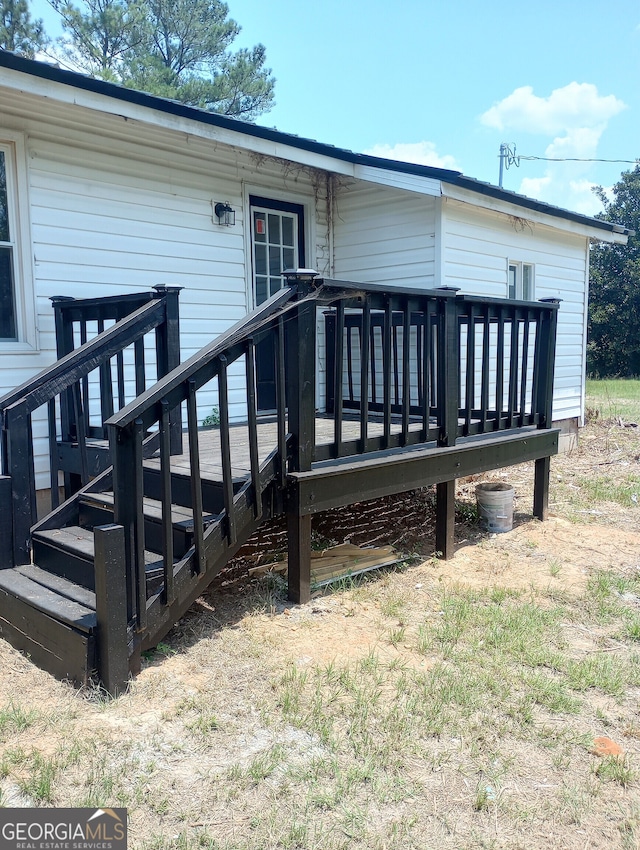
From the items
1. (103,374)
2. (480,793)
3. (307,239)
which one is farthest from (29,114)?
(480,793)

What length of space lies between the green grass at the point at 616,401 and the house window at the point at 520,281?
13.2 feet

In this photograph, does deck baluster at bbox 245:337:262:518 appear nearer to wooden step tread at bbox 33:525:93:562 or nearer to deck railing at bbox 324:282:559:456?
deck railing at bbox 324:282:559:456

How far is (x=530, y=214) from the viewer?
23.7 ft

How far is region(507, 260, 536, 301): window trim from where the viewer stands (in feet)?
25.0

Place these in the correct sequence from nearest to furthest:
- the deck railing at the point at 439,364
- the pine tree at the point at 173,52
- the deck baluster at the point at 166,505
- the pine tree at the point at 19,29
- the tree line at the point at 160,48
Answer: the deck baluster at the point at 166,505 < the deck railing at the point at 439,364 < the pine tree at the point at 19,29 < the tree line at the point at 160,48 < the pine tree at the point at 173,52

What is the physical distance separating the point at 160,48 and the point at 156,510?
20237mm

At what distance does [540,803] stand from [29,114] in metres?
4.89

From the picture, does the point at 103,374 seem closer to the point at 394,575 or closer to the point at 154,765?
the point at 394,575

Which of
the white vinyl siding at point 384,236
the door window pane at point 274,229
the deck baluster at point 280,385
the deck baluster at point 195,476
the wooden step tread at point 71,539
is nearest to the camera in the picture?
the deck baluster at point 195,476

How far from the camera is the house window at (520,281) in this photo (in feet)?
25.3

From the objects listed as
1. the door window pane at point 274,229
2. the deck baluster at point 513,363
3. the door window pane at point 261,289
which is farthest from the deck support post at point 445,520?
the door window pane at point 274,229

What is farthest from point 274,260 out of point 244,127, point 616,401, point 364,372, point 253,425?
point 616,401

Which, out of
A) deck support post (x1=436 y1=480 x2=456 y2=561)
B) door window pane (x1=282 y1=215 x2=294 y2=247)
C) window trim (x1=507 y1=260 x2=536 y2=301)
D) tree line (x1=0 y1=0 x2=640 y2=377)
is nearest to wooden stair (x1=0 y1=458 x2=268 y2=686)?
deck support post (x1=436 y1=480 x2=456 y2=561)

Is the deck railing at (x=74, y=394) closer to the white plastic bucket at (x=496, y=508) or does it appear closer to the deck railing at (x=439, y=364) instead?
the deck railing at (x=439, y=364)
